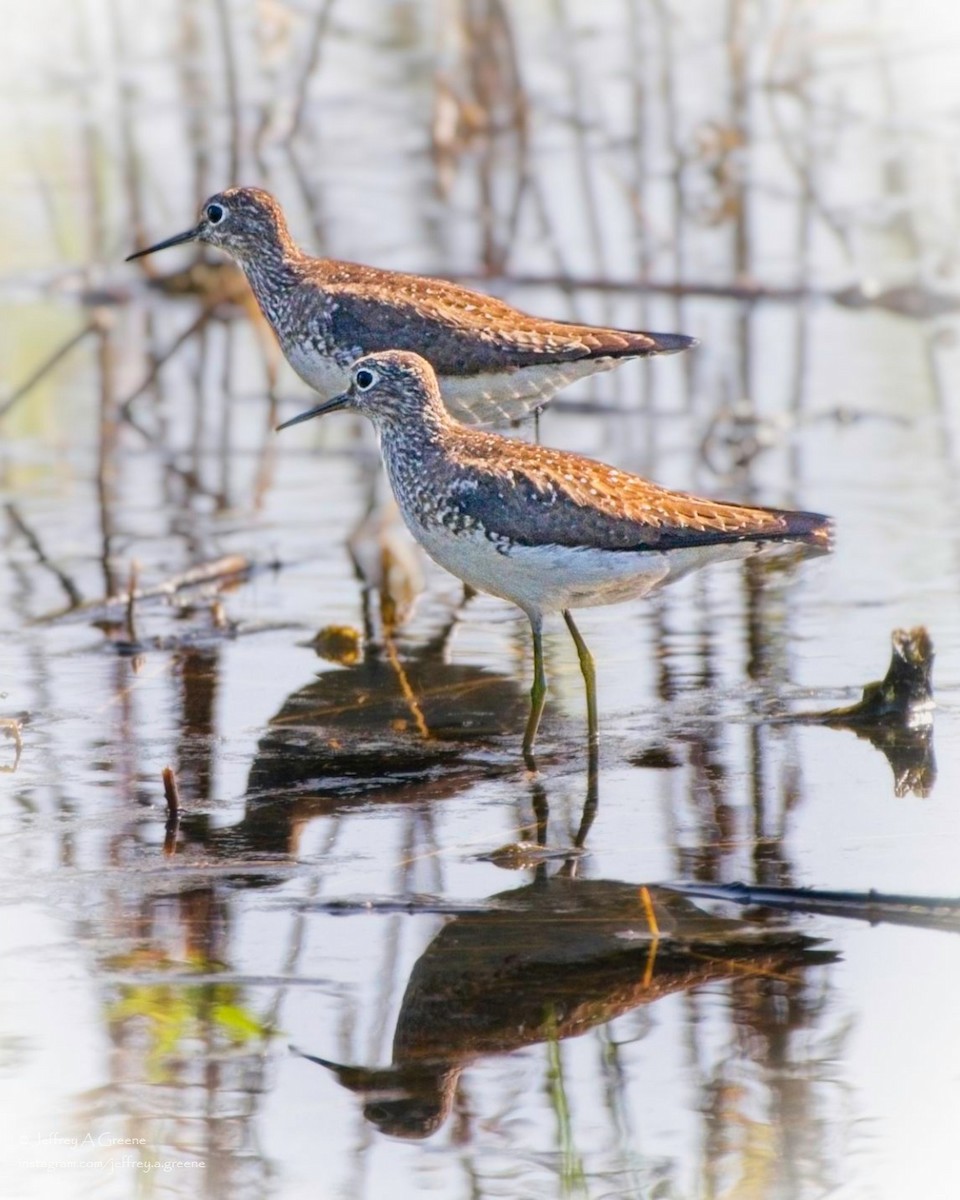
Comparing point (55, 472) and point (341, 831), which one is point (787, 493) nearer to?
point (55, 472)

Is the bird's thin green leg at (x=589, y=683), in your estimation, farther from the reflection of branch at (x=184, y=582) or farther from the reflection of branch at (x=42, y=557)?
the reflection of branch at (x=42, y=557)

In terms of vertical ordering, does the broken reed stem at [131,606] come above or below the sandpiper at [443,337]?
below

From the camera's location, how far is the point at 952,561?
9172mm

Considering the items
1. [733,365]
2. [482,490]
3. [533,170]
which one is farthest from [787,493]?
[533,170]

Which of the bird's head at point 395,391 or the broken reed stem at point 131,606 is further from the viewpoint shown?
the broken reed stem at point 131,606

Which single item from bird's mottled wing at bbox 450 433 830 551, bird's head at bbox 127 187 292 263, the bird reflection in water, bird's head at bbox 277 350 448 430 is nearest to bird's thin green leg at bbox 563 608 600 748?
bird's mottled wing at bbox 450 433 830 551

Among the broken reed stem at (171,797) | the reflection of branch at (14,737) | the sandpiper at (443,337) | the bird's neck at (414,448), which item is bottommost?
the broken reed stem at (171,797)

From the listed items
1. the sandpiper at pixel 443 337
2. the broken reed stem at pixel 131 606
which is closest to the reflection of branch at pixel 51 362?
the sandpiper at pixel 443 337

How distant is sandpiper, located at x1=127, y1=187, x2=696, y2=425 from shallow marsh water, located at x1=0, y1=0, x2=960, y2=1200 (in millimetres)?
929

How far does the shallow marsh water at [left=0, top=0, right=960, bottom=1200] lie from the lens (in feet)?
15.4

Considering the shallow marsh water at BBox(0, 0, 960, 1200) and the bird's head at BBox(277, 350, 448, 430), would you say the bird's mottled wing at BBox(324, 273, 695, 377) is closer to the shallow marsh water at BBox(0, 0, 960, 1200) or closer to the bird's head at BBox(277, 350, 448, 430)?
the bird's head at BBox(277, 350, 448, 430)

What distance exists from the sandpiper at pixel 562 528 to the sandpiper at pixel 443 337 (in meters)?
1.34

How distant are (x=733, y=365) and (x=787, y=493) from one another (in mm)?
2806

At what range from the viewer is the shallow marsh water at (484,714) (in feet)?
15.4
